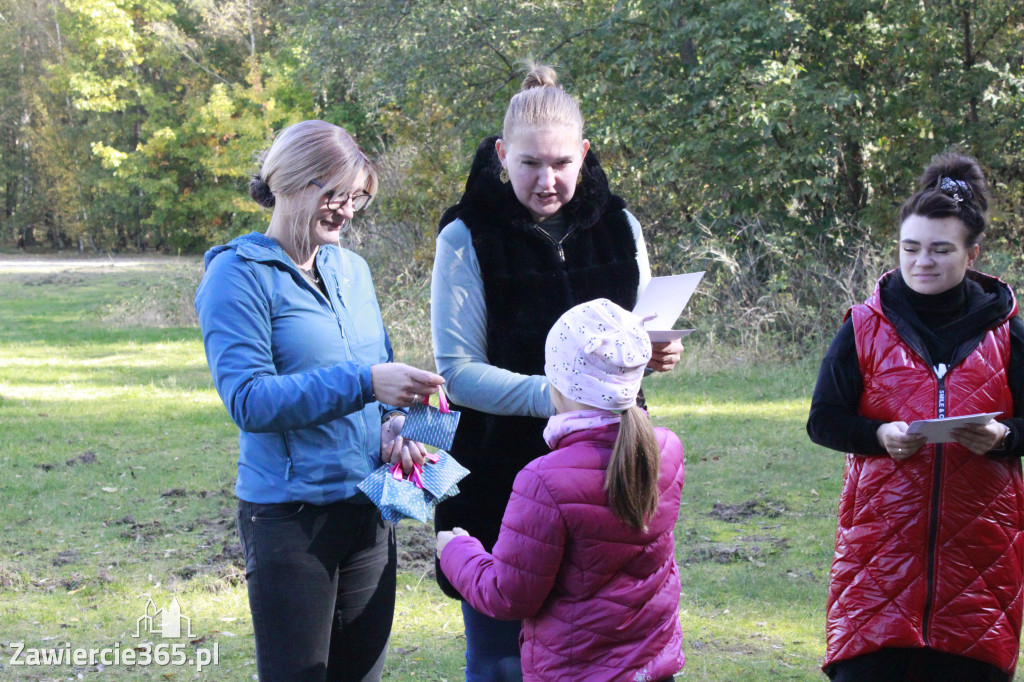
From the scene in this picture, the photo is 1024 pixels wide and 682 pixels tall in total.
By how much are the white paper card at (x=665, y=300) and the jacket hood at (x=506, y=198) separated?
0.29 m

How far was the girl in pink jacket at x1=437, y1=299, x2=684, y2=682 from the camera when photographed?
7.12 feet

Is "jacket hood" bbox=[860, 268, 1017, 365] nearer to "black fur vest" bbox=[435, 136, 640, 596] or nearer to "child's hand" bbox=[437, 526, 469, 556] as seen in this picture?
"black fur vest" bbox=[435, 136, 640, 596]

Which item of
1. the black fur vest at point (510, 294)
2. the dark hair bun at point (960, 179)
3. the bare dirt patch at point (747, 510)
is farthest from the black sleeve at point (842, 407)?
the bare dirt patch at point (747, 510)

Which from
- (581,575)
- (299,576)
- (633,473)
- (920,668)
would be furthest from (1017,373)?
(299,576)

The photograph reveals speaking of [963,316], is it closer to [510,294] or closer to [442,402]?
[510,294]

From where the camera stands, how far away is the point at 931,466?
2678mm

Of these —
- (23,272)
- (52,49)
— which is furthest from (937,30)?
(52,49)

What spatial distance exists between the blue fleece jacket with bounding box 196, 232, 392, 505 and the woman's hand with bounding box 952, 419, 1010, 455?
155cm

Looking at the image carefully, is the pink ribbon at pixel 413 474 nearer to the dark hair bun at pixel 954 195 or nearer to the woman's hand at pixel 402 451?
the woman's hand at pixel 402 451

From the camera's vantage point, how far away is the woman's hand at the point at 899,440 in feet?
8.38

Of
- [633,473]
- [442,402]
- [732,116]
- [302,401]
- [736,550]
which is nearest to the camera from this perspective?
[633,473]

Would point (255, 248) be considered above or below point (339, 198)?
below

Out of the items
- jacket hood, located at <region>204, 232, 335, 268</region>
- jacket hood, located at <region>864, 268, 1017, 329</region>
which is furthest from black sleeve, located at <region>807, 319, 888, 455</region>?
jacket hood, located at <region>204, 232, 335, 268</region>

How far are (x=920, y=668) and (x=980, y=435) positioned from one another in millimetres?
682
